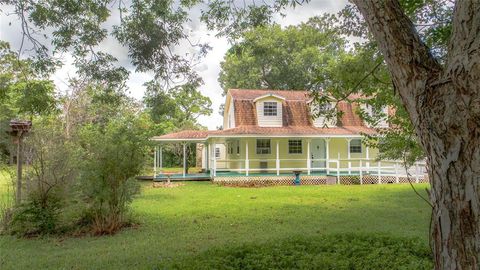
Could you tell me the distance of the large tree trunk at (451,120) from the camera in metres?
2.39

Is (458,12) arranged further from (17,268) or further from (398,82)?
(17,268)

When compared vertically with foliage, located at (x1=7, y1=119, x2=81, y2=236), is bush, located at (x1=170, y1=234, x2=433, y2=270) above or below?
below

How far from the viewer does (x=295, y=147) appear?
23.9 m

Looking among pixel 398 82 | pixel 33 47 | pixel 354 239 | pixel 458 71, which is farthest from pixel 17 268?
pixel 458 71

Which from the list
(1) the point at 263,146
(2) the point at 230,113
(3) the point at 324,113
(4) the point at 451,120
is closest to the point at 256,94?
(2) the point at 230,113

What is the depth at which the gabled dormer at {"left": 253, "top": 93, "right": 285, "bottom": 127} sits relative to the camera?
23141mm

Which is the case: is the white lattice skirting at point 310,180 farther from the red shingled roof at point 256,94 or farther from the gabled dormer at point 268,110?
the red shingled roof at point 256,94

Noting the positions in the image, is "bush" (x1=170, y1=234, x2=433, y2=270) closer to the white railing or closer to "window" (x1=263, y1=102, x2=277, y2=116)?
the white railing

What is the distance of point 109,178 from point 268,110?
15.6 meters

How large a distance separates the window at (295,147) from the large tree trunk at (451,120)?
69.3ft

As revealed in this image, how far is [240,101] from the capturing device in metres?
24.0

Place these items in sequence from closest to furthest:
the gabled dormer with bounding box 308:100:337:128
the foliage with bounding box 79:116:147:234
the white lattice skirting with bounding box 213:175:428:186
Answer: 1. the gabled dormer with bounding box 308:100:337:128
2. the foliage with bounding box 79:116:147:234
3. the white lattice skirting with bounding box 213:175:428:186

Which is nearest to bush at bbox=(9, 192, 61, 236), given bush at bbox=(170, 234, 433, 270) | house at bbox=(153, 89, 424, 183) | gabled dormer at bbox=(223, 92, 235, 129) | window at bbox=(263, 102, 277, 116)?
bush at bbox=(170, 234, 433, 270)

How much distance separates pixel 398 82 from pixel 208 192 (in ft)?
45.1
